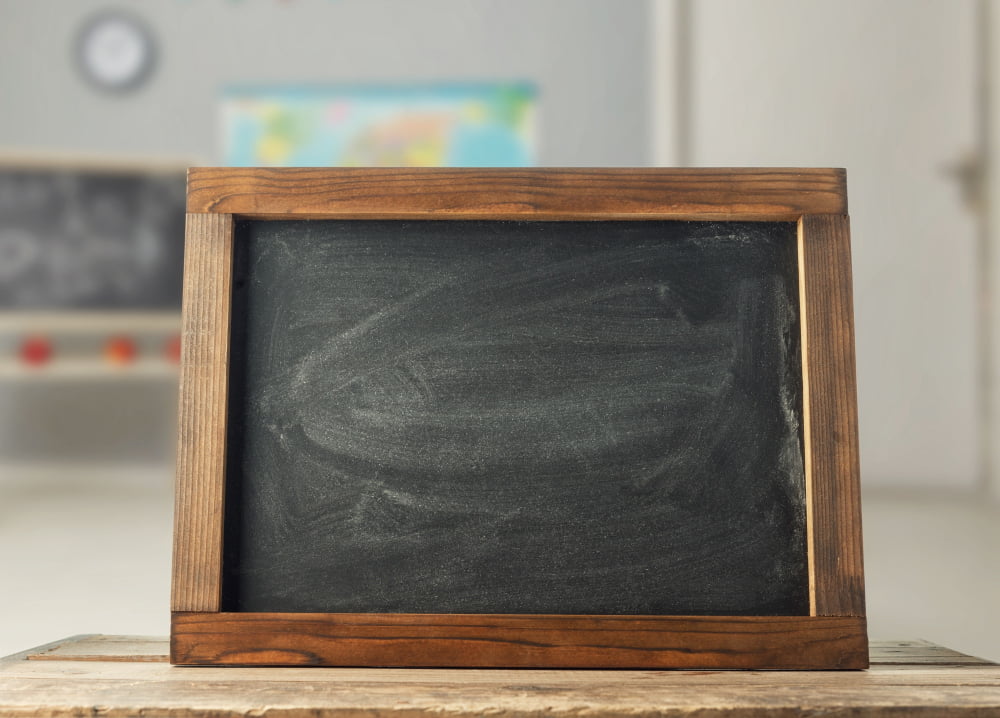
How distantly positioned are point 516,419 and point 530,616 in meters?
0.14

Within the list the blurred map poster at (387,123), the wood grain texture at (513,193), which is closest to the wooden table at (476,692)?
the wood grain texture at (513,193)

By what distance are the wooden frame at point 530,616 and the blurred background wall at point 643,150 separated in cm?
53

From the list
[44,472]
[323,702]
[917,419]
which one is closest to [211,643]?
[323,702]

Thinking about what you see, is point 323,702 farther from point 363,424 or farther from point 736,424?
point 736,424

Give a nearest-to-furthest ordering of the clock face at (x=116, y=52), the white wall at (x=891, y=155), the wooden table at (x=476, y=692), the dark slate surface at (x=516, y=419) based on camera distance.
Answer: the wooden table at (x=476, y=692)
the dark slate surface at (x=516, y=419)
the white wall at (x=891, y=155)
the clock face at (x=116, y=52)

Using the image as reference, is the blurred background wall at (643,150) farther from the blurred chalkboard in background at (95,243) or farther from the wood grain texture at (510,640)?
the wood grain texture at (510,640)

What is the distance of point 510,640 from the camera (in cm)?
54

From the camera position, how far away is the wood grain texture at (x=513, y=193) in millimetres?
575

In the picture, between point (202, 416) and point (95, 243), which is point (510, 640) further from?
point (95, 243)

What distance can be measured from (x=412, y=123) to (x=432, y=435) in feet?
9.12

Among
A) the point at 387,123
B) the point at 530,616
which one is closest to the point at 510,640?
the point at 530,616

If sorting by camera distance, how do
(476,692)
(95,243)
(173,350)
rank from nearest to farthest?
(476,692), (95,243), (173,350)

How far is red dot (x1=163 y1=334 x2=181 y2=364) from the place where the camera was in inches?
100

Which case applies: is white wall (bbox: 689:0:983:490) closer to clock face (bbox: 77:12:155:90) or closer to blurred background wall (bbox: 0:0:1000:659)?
blurred background wall (bbox: 0:0:1000:659)
